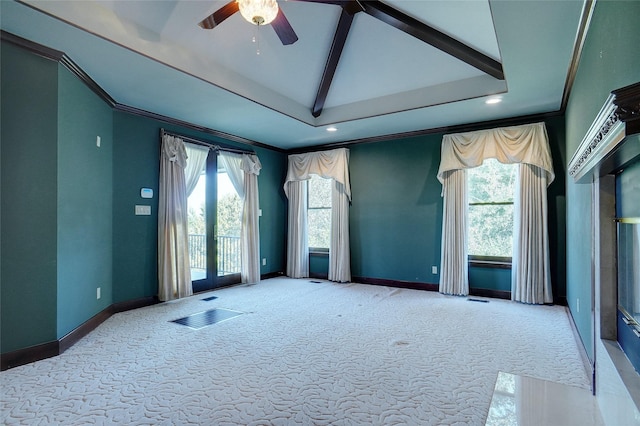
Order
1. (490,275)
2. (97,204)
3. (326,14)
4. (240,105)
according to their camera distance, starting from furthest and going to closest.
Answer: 1. (490,275)
2. (240,105)
3. (97,204)
4. (326,14)

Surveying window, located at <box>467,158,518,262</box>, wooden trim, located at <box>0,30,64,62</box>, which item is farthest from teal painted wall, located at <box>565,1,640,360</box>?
wooden trim, located at <box>0,30,64,62</box>

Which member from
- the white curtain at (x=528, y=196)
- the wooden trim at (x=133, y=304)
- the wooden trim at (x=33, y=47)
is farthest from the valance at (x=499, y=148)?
the wooden trim at (x=33, y=47)

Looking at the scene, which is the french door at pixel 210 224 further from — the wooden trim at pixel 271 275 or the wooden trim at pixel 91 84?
the wooden trim at pixel 271 275

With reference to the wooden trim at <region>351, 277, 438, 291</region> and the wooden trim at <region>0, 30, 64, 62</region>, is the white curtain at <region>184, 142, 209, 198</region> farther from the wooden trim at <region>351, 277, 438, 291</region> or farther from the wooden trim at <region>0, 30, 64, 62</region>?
the wooden trim at <region>351, 277, 438, 291</region>

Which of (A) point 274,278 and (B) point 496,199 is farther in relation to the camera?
(A) point 274,278

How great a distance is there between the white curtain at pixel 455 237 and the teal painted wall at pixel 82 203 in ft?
15.5

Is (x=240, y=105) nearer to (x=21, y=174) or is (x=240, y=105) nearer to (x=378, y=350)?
(x=21, y=174)

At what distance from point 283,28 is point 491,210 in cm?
401

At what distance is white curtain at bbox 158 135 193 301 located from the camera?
4.67m

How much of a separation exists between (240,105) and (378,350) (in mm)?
3346

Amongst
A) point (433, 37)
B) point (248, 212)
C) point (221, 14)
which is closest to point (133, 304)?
point (248, 212)

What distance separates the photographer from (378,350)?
3.06m

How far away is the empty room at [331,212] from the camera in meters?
2.13

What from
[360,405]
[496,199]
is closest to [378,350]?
[360,405]
